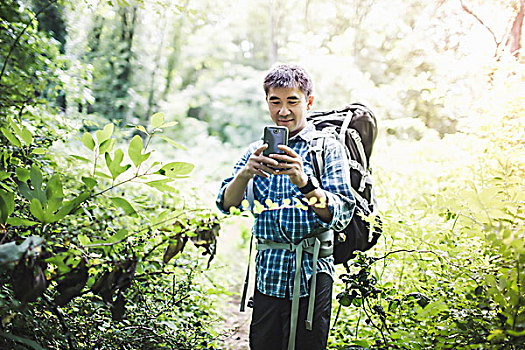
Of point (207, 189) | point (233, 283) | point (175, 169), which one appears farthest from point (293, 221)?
point (207, 189)

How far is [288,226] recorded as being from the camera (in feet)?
6.96

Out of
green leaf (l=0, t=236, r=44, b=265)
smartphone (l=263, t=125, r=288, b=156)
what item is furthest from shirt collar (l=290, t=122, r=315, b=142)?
green leaf (l=0, t=236, r=44, b=265)

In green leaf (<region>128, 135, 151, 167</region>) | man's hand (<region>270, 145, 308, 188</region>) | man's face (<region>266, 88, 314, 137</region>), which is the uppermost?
man's face (<region>266, 88, 314, 137</region>)

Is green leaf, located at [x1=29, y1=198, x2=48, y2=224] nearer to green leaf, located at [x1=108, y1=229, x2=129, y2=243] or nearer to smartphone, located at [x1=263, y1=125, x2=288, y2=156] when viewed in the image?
green leaf, located at [x1=108, y1=229, x2=129, y2=243]

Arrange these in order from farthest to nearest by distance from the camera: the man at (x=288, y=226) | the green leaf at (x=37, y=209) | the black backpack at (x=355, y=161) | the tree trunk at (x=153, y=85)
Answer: the tree trunk at (x=153, y=85) → the black backpack at (x=355, y=161) → the man at (x=288, y=226) → the green leaf at (x=37, y=209)

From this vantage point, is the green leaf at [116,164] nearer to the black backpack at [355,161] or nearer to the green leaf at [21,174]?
the green leaf at [21,174]

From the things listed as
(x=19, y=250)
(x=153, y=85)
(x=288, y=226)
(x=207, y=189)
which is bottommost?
(x=19, y=250)

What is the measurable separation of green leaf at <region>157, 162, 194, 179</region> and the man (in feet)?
1.91

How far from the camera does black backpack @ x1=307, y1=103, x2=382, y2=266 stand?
236 centimetres

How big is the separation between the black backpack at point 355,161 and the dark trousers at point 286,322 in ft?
0.78

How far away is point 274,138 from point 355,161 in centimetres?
77

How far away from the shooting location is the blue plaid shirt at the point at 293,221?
2.12 meters

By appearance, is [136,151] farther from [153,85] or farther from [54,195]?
[153,85]

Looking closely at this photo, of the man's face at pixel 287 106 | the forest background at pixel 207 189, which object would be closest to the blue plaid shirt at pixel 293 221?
the man's face at pixel 287 106
